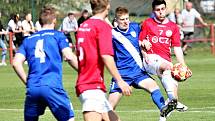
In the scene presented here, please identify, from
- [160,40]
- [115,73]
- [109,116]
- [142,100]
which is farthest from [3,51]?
[115,73]

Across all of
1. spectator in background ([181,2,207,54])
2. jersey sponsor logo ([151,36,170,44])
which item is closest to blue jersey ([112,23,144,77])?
jersey sponsor logo ([151,36,170,44])

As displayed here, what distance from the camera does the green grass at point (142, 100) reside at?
1496 centimetres

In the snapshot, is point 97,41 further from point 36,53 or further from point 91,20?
point 36,53

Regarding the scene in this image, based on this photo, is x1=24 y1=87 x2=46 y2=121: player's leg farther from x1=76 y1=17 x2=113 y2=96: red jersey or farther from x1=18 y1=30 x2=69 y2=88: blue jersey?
x1=76 y1=17 x2=113 y2=96: red jersey

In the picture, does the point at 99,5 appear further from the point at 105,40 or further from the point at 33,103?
the point at 33,103

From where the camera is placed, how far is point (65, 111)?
33.5 ft

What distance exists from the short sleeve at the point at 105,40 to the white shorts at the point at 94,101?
1.71 feet

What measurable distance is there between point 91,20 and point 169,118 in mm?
5322

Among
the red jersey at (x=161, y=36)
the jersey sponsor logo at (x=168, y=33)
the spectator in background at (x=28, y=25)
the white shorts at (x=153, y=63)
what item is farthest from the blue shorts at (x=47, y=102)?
the spectator in background at (x=28, y=25)

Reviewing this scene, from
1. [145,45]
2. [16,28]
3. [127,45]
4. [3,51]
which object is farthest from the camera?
[16,28]

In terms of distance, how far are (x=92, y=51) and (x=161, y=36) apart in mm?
4822

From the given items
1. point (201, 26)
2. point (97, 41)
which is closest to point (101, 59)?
point (97, 41)

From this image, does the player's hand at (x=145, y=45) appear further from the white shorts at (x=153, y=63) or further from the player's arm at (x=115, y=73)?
the player's arm at (x=115, y=73)

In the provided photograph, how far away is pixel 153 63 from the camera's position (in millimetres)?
14164
